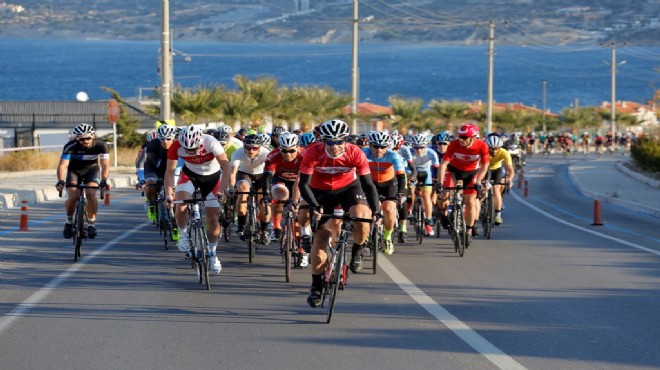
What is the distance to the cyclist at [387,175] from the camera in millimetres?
15469

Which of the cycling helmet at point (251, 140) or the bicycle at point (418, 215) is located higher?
the cycling helmet at point (251, 140)

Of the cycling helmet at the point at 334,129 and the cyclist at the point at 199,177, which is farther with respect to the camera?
the cyclist at the point at 199,177

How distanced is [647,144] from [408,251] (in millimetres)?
32014

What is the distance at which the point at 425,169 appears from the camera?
1953 centimetres

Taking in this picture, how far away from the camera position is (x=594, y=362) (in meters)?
9.09

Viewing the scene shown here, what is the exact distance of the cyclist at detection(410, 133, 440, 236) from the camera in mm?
19047

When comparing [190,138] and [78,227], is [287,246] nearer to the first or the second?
[190,138]

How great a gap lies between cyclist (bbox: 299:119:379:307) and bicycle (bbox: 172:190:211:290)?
1.64m

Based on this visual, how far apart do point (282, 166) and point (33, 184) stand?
54.7 feet

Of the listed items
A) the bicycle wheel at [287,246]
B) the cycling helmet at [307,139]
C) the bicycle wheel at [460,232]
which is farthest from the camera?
the cycling helmet at [307,139]

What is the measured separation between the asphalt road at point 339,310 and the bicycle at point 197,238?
0.79ft

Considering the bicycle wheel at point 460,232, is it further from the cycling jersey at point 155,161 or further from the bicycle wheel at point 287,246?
the cycling jersey at point 155,161

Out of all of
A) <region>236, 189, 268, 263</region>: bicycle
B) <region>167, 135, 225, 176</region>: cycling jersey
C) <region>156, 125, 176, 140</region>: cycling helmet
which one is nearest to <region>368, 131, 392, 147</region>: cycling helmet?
<region>236, 189, 268, 263</region>: bicycle

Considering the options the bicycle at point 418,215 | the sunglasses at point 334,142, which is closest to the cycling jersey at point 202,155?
the sunglasses at point 334,142
